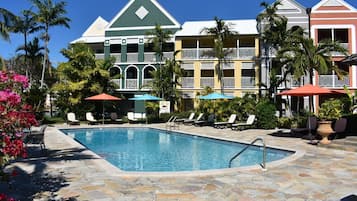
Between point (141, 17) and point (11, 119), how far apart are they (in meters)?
29.5

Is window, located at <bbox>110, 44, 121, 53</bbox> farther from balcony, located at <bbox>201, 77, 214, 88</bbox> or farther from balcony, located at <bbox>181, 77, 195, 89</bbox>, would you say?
balcony, located at <bbox>201, 77, 214, 88</bbox>

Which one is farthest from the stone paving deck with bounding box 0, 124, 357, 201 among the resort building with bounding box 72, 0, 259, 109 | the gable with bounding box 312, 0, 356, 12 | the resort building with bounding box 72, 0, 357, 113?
the gable with bounding box 312, 0, 356, 12

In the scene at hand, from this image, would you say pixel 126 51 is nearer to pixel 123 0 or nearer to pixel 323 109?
pixel 123 0

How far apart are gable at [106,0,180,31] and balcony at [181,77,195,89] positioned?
18.0 feet

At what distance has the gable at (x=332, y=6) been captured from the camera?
→ 28359mm

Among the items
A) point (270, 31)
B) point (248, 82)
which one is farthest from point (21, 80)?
point (248, 82)

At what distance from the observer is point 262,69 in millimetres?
28547

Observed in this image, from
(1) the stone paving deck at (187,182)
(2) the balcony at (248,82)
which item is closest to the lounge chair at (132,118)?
(2) the balcony at (248,82)

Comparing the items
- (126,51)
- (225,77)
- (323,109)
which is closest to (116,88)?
(126,51)

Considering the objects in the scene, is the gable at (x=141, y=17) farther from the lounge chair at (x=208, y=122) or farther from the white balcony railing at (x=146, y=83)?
the lounge chair at (x=208, y=122)

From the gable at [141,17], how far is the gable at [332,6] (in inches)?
519

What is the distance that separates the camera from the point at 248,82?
1161 inches

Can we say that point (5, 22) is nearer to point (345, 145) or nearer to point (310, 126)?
point (310, 126)

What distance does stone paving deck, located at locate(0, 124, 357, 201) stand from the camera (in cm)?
569
